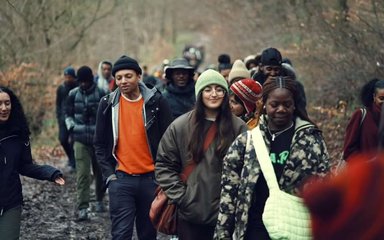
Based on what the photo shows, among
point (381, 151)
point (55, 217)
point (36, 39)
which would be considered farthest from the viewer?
point (36, 39)

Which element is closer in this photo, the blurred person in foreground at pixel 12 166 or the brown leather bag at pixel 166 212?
the brown leather bag at pixel 166 212

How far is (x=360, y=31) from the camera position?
15312 mm

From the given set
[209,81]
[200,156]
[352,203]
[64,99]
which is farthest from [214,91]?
[64,99]

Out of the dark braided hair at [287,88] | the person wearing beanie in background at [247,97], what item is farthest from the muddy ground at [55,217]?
the dark braided hair at [287,88]

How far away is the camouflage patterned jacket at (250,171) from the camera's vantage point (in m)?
5.39

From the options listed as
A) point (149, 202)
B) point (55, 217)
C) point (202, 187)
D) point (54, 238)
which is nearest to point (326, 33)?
point (55, 217)

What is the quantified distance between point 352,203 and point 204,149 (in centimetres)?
324

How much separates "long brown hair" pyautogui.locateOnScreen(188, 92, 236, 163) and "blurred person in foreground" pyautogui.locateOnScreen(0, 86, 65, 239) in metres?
1.56

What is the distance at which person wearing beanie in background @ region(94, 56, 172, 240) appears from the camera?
7.76 m

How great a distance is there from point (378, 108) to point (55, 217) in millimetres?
5585

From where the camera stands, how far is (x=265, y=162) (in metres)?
5.40

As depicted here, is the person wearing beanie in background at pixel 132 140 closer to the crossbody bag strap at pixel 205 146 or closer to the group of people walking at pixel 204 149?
the group of people walking at pixel 204 149

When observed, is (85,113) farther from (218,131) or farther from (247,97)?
(218,131)

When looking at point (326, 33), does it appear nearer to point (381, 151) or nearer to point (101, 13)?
point (101, 13)
